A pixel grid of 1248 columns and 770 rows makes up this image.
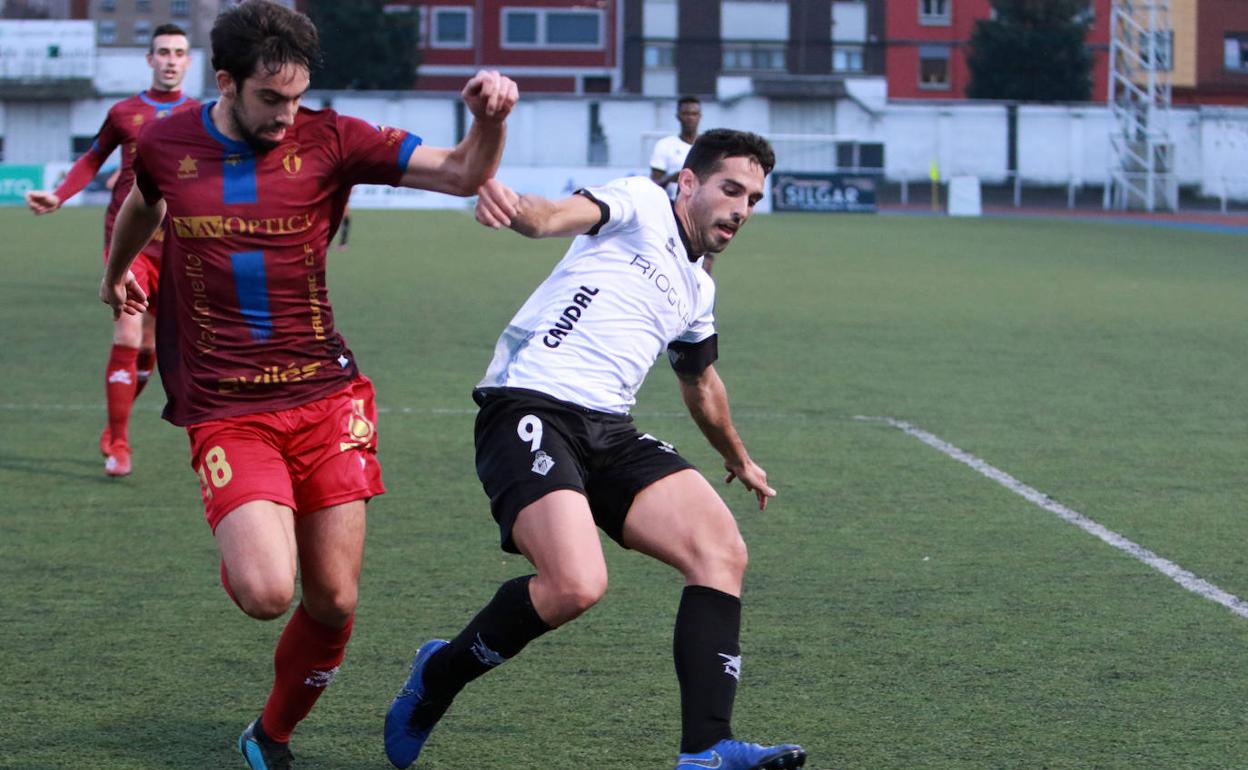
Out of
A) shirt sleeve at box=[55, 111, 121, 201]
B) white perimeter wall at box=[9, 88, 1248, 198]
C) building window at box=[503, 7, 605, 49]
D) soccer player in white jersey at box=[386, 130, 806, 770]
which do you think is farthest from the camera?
building window at box=[503, 7, 605, 49]

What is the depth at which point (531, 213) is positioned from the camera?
13.3 feet

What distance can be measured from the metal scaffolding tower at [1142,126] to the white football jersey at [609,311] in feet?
142

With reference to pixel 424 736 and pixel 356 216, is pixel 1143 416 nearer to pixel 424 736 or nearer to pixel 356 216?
pixel 424 736

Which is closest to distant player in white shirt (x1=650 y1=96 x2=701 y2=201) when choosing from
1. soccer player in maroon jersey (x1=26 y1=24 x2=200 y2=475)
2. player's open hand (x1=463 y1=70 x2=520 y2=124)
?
soccer player in maroon jersey (x1=26 y1=24 x2=200 y2=475)

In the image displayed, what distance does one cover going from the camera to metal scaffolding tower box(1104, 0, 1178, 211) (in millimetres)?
46406

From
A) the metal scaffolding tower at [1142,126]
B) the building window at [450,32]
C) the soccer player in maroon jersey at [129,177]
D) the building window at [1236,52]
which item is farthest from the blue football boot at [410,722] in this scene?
the building window at [450,32]

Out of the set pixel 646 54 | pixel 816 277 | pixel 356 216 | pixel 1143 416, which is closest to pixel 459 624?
pixel 1143 416

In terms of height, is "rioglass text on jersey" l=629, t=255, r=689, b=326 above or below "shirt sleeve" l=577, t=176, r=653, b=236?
below

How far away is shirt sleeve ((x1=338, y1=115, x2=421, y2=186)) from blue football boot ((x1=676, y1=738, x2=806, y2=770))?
162cm

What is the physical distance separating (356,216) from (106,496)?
31114mm

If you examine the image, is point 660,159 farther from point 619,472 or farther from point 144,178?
point 144,178

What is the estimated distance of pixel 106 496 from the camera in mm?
8117

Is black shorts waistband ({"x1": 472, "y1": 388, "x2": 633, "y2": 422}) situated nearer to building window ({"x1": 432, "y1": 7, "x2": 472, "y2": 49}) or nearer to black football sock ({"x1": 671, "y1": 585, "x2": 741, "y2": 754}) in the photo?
black football sock ({"x1": 671, "y1": 585, "x2": 741, "y2": 754})

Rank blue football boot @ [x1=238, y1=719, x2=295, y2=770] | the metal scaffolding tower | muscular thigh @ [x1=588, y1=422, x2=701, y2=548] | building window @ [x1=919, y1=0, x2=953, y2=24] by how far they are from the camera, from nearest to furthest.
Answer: blue football boot @ [x1=238, y1=719, x2=295, y2=770] → muscular thigh @ [x1=588, y1=422, x2=701, y2=548] → the metal scaffolding tower → building window @ [x1=919, y1=0, x2=953, y2=24]
